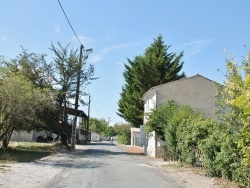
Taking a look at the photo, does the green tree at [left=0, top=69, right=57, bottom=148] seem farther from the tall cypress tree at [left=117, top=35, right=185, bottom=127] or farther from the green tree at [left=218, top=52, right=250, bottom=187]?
→ the tall cypress tree at [left=117, top=35, right=185, bottom=127]

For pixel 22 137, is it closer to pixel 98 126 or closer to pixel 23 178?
pixel 23 178

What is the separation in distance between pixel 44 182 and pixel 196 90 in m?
23.7

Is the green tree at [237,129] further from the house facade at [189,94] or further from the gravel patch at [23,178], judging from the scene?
the house facade at [189,94]

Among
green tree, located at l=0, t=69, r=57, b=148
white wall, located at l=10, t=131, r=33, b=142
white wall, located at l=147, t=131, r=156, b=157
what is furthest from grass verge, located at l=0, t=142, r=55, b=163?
white wall, located at l=10, t=131, r=33, b=142

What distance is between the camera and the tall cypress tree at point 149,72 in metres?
46.0

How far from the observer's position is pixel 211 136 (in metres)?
16.5

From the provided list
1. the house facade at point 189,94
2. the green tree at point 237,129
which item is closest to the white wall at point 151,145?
the house facade at point 189,94

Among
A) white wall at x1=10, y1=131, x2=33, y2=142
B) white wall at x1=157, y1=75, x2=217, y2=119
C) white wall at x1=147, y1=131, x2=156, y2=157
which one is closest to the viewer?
white wall at x1=147, y1=131, x2=156, y2=157

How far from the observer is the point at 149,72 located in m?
46.0

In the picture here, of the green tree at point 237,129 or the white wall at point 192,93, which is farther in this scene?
the white wall at point 192,93

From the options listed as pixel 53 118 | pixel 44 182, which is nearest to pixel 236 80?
pixel 44 182

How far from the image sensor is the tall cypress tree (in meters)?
46.0

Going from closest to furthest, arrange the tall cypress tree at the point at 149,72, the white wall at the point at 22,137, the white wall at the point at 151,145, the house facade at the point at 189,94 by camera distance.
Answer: the white wall at the point at 151,145 → the house facade at the point at 189,94 → the tall cypress tree at the point at 149,72 → the white wall at the point at 22,137

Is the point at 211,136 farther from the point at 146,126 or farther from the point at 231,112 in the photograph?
the point at 146,126
